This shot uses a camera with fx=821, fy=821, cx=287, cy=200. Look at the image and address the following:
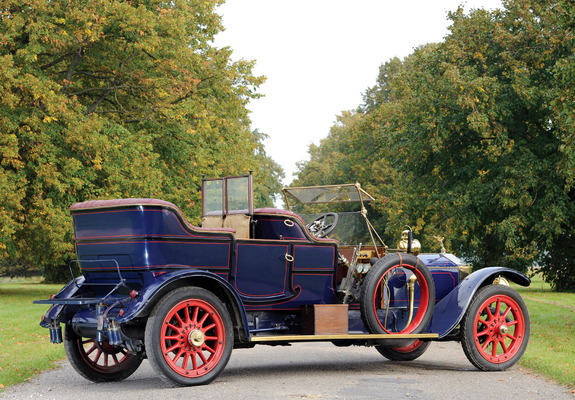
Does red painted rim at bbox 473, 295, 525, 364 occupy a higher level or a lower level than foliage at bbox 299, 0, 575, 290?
lower

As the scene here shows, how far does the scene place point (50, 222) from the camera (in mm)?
24250

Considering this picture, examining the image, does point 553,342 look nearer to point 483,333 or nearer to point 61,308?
point 483,333

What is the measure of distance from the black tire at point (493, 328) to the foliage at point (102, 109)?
15.9 metres

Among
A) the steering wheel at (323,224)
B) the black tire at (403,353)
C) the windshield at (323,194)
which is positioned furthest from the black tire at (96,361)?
the black tire at (403,353)

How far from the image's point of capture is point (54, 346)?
561 inches

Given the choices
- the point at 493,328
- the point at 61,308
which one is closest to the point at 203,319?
the point at 61,308

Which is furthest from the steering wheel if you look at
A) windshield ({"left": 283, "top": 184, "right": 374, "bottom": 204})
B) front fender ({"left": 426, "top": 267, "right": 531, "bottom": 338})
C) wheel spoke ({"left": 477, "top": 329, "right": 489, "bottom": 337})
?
wheel spoke ({"left": 477, "top": 329, "right": 489, "bottom": 337})

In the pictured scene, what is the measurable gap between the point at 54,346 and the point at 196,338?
658cm

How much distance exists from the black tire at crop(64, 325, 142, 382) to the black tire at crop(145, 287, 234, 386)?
3.80 ft

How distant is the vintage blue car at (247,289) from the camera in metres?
8.55

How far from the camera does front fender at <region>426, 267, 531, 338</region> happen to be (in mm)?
10305

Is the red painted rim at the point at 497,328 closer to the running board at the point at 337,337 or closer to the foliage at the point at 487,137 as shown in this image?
the running board at the point at 337,337

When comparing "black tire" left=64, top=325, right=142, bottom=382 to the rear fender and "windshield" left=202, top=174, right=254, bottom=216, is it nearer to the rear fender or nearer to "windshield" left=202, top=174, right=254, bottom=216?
the rear fender

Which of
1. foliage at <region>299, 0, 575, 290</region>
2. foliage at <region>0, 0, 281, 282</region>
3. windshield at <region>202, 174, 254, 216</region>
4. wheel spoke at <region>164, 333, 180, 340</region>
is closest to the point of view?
wheel spoke at <region>164, 333, 180, 340</region>
